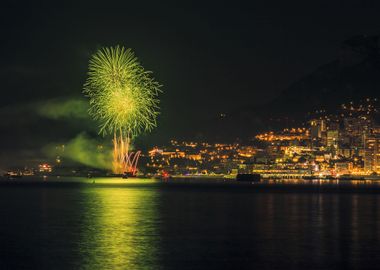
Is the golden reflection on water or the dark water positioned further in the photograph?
the dark water

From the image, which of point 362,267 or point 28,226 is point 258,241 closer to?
point 362,267

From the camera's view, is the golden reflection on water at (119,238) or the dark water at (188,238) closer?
the golden reflection on water at (119,238)

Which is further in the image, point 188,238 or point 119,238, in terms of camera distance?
point 188,238

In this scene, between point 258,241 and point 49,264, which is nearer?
point 49,264

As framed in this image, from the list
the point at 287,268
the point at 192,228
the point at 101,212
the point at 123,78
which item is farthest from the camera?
the point at 123,78

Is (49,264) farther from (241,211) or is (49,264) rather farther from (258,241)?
(241,211)

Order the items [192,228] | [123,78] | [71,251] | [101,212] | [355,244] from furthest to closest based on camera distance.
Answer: [123,78] < [101,212] < [192,228] < [355,244] < [71,251]

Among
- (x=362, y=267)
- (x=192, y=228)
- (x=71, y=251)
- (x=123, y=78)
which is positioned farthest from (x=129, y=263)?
(x=123, y=78)

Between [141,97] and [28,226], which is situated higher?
[141,97]

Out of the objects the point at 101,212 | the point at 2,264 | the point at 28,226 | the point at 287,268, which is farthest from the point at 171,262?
the point at 101,212
